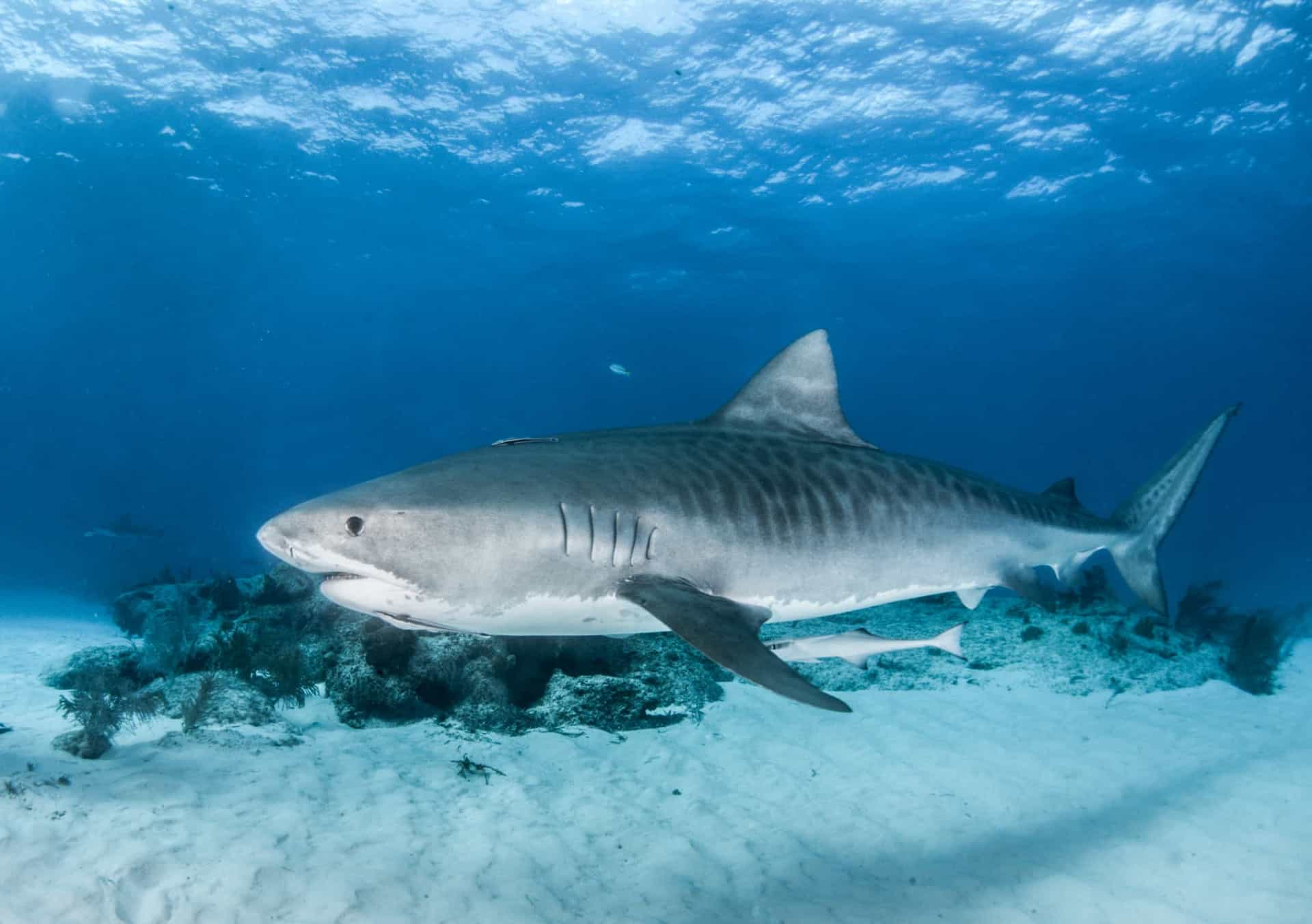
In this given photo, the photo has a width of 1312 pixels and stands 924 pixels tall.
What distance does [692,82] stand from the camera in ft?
81.8

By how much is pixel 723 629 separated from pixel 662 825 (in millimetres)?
2384

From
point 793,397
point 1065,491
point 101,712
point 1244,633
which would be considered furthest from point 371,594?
point 1244,633

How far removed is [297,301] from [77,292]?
1726 cm

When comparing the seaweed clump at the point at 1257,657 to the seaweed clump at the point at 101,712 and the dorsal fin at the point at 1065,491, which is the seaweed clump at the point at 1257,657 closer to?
the dorsal fin at the point at 1065,491

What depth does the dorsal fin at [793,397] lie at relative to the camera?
15.0 ft

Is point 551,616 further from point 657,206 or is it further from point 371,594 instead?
point 657,206

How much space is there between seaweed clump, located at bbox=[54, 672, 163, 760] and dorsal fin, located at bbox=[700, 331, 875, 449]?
458 cm

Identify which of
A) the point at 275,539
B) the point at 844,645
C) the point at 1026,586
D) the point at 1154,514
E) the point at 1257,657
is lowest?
the point at 1257,657

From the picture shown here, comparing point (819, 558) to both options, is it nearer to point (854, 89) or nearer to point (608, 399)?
point (854, 89)

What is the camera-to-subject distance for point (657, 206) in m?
34.0

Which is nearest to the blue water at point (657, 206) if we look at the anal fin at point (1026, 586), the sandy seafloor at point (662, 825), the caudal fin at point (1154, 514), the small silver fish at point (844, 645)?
the caudal fin at point (1154, 514)

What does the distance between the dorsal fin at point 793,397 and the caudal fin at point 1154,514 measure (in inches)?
116

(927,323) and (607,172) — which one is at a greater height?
(607,172)

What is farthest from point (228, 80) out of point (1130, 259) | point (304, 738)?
point (1130, 259)
